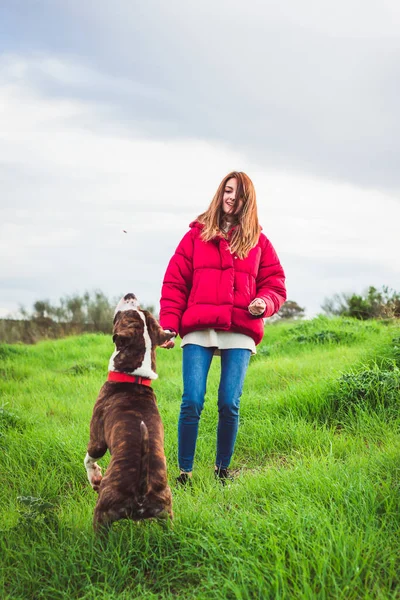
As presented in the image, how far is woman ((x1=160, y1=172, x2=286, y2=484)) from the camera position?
423 centimetres

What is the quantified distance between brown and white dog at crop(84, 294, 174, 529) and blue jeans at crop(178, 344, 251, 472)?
34.3 inches

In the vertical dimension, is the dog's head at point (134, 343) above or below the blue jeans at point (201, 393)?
above

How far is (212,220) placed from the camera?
14.5 ft

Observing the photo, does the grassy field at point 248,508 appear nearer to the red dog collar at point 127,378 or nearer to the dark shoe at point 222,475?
the dark shoe at point 222,475

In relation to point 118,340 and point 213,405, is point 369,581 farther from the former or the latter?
point 213,405

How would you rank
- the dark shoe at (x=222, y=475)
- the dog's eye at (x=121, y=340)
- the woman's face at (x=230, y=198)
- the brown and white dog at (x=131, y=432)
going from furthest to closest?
the woman's face at (x=230, y=198) → the dark shoe at (x=222, y=475) → the dog's eye at (x=121, y=340) → the brown and white dog at (x=131, y=432)

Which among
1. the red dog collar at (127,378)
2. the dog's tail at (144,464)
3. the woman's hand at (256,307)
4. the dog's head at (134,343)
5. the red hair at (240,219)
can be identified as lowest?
the dog's tail at (144,464)

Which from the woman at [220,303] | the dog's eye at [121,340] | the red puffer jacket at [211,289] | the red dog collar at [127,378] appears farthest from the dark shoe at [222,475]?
the dog's eye at [121,340]

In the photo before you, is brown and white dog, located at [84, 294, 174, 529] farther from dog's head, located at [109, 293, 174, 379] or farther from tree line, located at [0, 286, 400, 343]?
tree line, located at [0, 286, 400, 343]

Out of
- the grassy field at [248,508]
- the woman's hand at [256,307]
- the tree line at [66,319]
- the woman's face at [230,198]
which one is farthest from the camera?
the tree line at [66,319]

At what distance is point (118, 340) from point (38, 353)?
27.3 ft

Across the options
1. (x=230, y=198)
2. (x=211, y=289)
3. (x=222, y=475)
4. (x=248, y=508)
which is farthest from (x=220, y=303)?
(x=248, y=508)

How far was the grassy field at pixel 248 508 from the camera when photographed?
2.79 meters

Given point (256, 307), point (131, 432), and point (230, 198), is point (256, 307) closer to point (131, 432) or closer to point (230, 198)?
point (230, 198)
